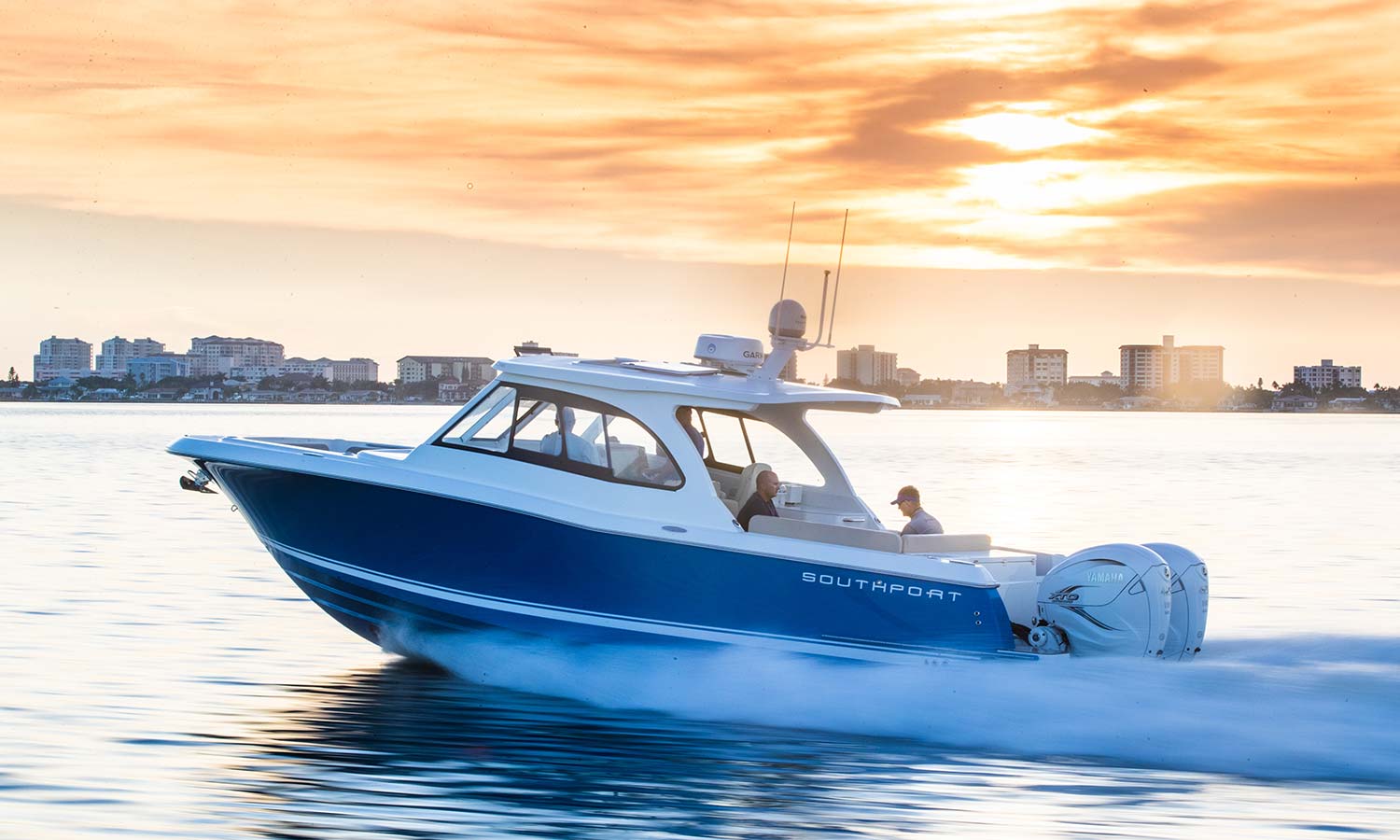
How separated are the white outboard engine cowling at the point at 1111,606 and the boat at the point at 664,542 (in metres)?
0.01

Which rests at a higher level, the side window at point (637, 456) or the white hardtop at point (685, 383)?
the white hardtop at point (685, 383)

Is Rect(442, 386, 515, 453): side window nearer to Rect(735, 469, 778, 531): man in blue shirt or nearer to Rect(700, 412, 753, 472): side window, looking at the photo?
Rect(700, 412, 753, 472): side window

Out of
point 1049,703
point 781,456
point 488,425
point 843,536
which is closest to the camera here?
point 1049,703

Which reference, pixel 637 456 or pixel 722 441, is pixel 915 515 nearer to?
pixel 722 441

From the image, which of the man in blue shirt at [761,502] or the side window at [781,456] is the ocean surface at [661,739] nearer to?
the man in blue shirt at [761,502]

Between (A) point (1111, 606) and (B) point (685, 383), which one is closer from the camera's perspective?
(A) point (1111, 606)

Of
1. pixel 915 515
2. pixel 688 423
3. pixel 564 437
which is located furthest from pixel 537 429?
pixel 915 515

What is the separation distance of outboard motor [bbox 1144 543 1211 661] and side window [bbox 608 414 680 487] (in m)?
3.03

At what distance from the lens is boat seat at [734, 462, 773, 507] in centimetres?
927

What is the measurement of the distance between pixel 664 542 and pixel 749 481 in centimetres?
103

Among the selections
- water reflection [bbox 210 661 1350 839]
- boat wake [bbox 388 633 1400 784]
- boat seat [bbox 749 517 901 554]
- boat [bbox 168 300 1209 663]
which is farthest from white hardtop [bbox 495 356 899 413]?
water reflection [bbox 210 661 1350 839]

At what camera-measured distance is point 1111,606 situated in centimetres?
832

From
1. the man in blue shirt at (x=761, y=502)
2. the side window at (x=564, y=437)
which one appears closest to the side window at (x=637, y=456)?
the side window at (x=564, y=437)

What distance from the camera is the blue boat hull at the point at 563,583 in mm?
8234
